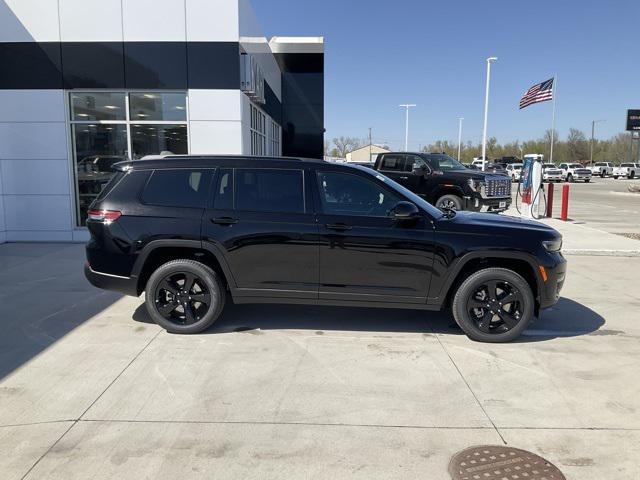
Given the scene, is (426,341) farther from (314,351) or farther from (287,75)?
(287,75)

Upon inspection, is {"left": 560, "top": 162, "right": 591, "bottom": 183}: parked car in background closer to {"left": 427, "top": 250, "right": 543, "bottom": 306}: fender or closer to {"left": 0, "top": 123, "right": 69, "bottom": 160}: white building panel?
{"left": 0, "top": 123, "right": 69, "bottom": 160}: white building panel

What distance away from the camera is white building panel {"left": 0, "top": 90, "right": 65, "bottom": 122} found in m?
10.4

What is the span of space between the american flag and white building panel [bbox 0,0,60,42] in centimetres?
2605

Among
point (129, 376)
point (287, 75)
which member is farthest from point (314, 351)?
point (287, 75)

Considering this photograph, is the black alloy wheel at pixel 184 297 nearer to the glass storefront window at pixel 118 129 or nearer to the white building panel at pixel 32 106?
the glass storefront window at pixel 118 129

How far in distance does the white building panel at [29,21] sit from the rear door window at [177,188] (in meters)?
7.03

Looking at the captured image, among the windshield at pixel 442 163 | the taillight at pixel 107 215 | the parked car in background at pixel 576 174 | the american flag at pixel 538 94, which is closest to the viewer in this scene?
the taillight at pixel 107 215

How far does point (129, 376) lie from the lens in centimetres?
427

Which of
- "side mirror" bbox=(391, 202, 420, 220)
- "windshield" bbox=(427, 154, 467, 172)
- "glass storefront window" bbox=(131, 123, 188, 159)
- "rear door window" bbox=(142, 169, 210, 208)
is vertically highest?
"glass storefront window" bbox=(131, 123, 188, 159)

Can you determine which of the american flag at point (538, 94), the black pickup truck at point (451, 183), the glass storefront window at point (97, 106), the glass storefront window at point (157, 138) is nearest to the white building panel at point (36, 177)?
the glass storefront window at point (97, 106)

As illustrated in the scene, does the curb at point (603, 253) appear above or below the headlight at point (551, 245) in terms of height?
below

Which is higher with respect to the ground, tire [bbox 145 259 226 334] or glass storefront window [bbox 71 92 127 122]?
glass storefront window [bbox 71 92 127 122]

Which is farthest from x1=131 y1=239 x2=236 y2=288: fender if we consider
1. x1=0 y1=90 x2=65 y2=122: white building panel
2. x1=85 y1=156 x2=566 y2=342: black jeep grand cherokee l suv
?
x1=0 y1=90 x2=65 y2=122: white building panel

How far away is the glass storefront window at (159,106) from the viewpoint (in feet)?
34.8
